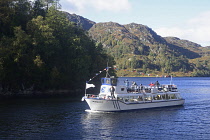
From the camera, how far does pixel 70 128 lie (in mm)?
37594

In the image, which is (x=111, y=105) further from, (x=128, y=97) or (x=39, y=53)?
(x=39, y=53)

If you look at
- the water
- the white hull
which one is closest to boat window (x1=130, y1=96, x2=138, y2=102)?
the white hull

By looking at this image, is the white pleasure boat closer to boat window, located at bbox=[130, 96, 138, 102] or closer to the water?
boat window, located at bbox=[130, 96, 138, 102]

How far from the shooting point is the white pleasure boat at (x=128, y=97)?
167 ft

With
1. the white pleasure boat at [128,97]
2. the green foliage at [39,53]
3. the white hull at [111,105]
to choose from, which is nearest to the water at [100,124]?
the white hull at [111,105]

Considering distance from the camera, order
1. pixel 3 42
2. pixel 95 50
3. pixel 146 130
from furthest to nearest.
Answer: pixel 95 50 < pixel 3 42 < pixel 146 130

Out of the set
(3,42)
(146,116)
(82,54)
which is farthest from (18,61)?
(146,116)

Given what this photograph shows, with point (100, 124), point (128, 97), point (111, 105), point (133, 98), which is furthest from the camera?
point (133, 98)

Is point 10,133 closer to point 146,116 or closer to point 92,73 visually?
point 146,116

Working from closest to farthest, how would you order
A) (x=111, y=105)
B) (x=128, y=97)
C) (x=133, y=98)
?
1. (x=111, y=105)
2. (x=128, y=97)
3. (x=133, y=98)

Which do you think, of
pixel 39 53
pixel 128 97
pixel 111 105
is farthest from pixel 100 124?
pixel 39 53

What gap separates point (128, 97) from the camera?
54.7m

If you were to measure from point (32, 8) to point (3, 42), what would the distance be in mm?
32223

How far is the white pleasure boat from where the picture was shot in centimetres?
5103
